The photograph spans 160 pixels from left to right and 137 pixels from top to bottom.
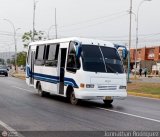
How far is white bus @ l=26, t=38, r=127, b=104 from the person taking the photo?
1753 cm

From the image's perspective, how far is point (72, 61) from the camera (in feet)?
60.2

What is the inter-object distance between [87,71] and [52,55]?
377cm

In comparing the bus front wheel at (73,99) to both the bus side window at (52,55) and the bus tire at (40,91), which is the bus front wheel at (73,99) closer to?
the bus side window at (52,55)

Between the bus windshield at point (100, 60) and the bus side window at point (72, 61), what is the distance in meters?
0.42

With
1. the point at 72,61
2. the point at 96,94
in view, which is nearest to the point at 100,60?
the point at 72,61

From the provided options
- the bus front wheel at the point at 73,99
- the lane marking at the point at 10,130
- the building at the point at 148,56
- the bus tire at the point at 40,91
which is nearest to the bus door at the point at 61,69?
the bus front wheel at the point at 73,99

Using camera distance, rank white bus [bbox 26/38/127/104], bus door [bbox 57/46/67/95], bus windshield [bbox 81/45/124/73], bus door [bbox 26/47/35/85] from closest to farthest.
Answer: white bus [bbox 26/38/127/104], bus windshield [bbox 81/45/124/73], bus door [bbox 57/46/67/95], bus door [bbox 26/47/35/85]

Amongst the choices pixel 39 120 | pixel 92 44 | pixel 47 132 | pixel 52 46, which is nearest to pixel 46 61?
pixel 52 46

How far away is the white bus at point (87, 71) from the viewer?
1753 cm

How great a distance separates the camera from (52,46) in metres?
21.0

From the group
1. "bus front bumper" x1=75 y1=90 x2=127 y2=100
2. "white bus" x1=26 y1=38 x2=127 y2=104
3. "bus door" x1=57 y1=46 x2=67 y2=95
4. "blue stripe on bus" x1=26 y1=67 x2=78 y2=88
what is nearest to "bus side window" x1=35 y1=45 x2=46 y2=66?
"blue stripe on bus" x1=26 y1=67 x2=78 y2=88

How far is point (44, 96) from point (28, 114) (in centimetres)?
795

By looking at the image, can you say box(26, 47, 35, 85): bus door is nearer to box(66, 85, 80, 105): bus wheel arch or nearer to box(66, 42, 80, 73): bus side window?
box(66, 85, 80, 105): bus wheel arch

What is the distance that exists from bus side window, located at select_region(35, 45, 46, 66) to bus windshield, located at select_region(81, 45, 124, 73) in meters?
4.69
